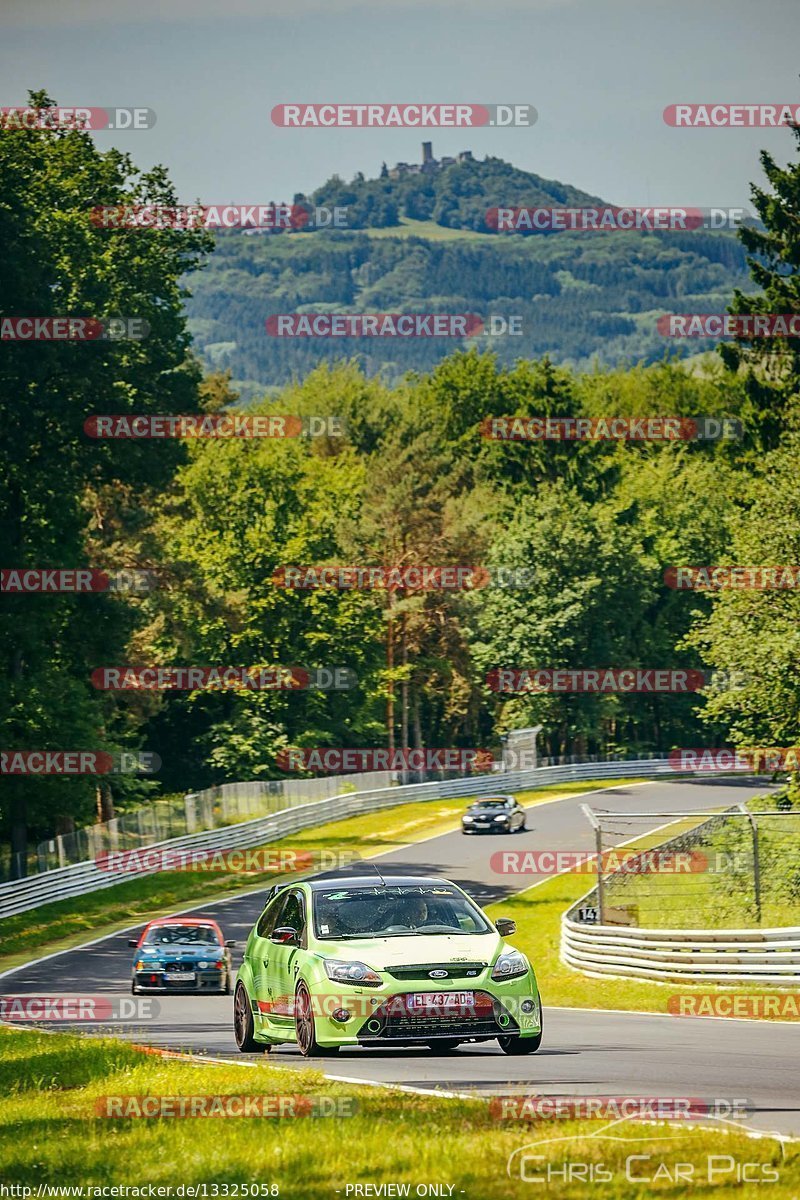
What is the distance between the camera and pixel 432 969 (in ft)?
43.1

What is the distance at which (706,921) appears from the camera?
29.7 m

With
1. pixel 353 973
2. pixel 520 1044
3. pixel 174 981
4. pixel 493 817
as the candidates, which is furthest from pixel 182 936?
pixel 493 817

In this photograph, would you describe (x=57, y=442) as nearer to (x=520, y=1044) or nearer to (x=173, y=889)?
(x=173, y=889)

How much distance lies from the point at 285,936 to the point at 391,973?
1536mm

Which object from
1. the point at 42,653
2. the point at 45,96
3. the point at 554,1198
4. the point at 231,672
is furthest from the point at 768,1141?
the point at 231,672

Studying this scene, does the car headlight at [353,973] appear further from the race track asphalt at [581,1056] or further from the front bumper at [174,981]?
the front bumper at [174,981]

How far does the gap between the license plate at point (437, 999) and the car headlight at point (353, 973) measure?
0.29 meters

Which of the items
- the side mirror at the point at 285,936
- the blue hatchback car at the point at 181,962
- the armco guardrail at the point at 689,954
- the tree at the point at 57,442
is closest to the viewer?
the side mirror at the point at 285,936

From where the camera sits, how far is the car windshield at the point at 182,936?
2733 centimetres

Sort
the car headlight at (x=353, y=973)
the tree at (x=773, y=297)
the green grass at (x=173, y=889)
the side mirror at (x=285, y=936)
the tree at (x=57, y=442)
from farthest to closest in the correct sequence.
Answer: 1. the tree at (x=773, y=297)
2. the tree at (x=57, y=442)
3. the green grass at (x=173, y=889)
4. the side mirror at (x=285, y=936)
5. the car headlight at (x=353, y=973)

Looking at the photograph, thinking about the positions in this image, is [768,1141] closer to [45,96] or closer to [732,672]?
[732,672]

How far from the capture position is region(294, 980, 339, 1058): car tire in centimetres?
1352

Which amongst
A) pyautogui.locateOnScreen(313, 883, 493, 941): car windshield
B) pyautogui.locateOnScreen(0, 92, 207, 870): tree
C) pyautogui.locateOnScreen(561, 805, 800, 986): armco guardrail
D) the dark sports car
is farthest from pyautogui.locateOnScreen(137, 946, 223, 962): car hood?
the dark sports car

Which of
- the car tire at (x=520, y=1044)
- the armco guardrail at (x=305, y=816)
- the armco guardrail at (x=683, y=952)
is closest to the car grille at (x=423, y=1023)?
the car tire at (x=520, y=1044)
